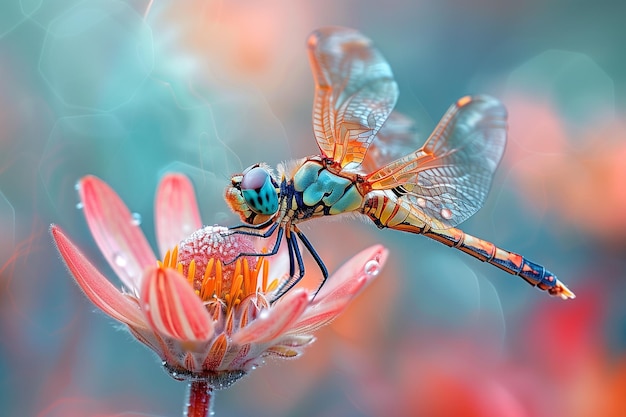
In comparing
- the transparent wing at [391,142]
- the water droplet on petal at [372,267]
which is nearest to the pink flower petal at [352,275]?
the water droplet on petal at [372,267]

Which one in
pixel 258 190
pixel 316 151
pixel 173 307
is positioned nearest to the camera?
pixel 173 307

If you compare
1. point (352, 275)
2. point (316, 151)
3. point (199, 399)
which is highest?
point (316, 151)

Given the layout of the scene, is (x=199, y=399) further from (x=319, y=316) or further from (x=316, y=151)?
(x=316, y=151)

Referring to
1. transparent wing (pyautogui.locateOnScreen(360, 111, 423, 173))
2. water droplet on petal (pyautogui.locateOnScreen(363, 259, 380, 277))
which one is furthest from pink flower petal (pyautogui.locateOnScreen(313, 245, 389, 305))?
transparent wing (pyautogui.locateOnScreen(360, 111, 423, 173))

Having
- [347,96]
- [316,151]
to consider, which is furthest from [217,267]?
[316,151]

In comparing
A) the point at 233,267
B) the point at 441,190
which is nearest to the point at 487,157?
the point at 441,190

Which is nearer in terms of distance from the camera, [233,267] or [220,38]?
[233,267]

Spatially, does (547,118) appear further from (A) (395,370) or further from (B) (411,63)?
(A) (395,370)

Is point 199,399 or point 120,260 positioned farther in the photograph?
point 120,260
